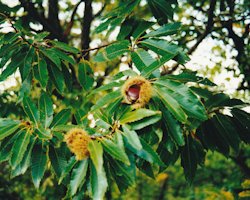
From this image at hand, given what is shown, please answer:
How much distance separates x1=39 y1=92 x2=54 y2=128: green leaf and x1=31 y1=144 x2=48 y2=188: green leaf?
0.36 ft

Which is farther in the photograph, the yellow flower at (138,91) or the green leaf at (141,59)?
the green leaf at (141,59)

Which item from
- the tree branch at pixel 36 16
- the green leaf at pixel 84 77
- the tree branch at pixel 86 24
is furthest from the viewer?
the tree branch at pixel 86 24

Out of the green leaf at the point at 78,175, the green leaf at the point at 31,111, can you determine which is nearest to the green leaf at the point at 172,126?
the green leaf at the point at 78,175

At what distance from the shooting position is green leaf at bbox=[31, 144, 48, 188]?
1253mm

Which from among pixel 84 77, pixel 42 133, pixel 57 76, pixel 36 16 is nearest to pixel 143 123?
pixel 42 133

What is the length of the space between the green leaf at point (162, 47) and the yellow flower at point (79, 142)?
52cm

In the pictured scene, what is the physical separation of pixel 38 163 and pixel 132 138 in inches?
19.1

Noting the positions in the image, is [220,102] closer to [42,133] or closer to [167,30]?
[167,30]

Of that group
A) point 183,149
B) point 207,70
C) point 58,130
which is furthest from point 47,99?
point 207,70

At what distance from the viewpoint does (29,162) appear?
1259 mm

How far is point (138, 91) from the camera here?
3.74ft

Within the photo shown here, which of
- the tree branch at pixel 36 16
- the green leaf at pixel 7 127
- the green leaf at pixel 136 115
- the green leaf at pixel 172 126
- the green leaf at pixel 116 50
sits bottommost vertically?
the green leaf at pixel 172 126

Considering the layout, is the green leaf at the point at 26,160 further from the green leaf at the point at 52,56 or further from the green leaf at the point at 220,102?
the green leaf at the point at 220,102

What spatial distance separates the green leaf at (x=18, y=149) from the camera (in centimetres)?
114
